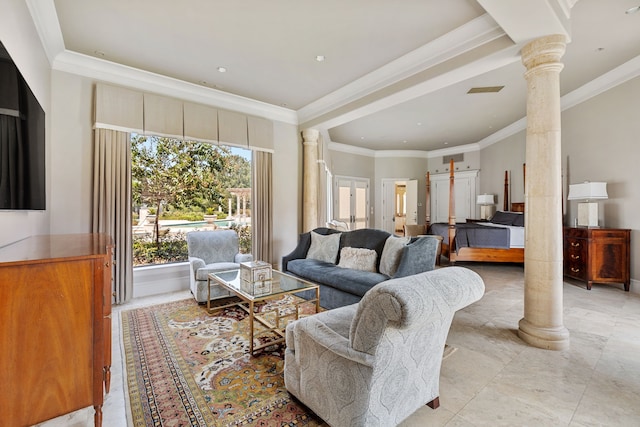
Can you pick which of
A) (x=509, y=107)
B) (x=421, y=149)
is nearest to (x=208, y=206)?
(x=509, y=107)

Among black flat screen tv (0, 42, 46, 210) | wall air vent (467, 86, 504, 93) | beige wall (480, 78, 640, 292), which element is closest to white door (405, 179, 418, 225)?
beige wall (480, 78, 640, 292)

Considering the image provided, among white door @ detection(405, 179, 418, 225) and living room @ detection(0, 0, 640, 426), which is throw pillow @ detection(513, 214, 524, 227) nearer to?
living room @ detection(0, 0, 640, 426)

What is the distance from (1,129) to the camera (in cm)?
165

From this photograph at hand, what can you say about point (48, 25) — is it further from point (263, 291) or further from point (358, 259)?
point (358, 259)

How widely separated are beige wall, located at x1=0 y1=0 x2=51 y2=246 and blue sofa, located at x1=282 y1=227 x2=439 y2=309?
8.70ft

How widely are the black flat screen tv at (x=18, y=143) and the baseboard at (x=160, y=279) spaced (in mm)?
1889

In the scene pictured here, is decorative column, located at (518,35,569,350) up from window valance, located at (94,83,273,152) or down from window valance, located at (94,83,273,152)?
down

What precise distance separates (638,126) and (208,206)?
608 centimetres

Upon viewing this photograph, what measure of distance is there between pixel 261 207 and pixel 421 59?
3162mm

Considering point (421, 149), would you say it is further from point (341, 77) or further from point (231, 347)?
point (231, 347)

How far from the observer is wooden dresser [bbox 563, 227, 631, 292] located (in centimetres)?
405

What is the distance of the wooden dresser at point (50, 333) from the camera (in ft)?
4.12

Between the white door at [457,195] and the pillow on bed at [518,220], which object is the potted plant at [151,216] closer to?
the pillow on bed at [518,220]

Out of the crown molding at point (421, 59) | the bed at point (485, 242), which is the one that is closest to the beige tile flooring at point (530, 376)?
the bed at point (485, 242)
